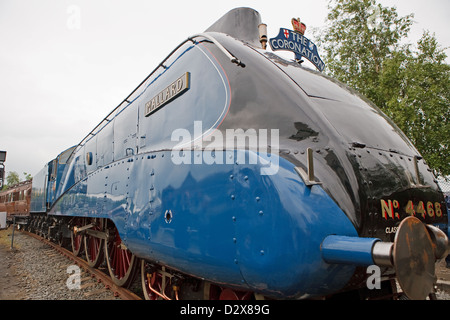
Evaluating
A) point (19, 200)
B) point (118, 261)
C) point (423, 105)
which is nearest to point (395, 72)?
point (423, 105)

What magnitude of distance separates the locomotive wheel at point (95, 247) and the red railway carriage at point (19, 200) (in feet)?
31.4

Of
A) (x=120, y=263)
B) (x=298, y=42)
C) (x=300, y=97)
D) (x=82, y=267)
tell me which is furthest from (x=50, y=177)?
(x=300, y=97)

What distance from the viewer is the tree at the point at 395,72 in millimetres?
11750

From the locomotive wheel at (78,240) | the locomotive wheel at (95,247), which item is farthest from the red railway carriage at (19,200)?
the locomotive wheel at (95,247)

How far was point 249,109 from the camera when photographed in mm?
2352

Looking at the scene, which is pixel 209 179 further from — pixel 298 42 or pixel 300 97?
pixel 298 42

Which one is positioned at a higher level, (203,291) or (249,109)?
(249,109)

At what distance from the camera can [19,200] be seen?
1652cm

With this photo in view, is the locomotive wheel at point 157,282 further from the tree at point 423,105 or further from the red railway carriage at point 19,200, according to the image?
the red railway carriage at point 19,200
